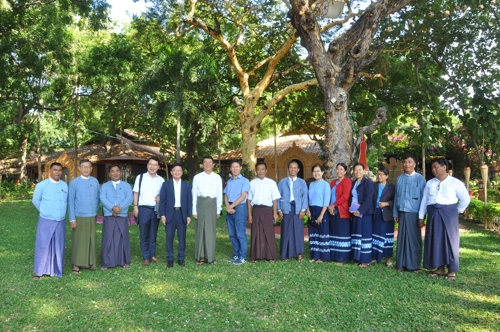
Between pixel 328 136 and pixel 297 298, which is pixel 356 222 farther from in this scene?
pixel 328 136

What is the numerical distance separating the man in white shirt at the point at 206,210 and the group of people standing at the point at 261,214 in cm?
1

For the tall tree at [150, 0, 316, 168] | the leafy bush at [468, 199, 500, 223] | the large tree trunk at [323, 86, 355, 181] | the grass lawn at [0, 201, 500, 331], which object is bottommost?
the grass lawn at [0, 201, 500, 331]

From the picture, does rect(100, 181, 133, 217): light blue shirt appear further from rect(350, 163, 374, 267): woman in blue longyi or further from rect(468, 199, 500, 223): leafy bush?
rect(468, 199, 500, 223): leafy bush

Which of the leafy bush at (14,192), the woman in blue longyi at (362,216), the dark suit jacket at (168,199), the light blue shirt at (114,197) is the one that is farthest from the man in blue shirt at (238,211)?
the leafy bush at (14,192)

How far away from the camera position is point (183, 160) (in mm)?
24172

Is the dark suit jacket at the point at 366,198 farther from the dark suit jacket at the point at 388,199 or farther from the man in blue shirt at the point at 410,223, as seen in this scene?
the man in blue shirt at the point at 410,223

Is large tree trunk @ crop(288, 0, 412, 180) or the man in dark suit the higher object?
large tree trunk @ crop(288, 0, 412, 180)

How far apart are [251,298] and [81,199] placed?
275cm

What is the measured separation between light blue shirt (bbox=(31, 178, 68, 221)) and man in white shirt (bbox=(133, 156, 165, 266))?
3.24 ft

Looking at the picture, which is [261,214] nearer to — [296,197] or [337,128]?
[296,197]

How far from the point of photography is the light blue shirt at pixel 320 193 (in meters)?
6.14

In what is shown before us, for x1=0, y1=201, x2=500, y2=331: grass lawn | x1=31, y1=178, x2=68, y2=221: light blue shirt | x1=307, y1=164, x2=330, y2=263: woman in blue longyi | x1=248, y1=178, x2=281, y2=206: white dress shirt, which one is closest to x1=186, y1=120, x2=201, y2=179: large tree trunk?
x1=248, y1=178, x2=281, y2=206: white dress shirt

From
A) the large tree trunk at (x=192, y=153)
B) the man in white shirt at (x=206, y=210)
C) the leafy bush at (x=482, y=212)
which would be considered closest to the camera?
the man in white shirt at (x=206, y=210)

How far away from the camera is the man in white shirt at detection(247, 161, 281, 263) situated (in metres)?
6.14
